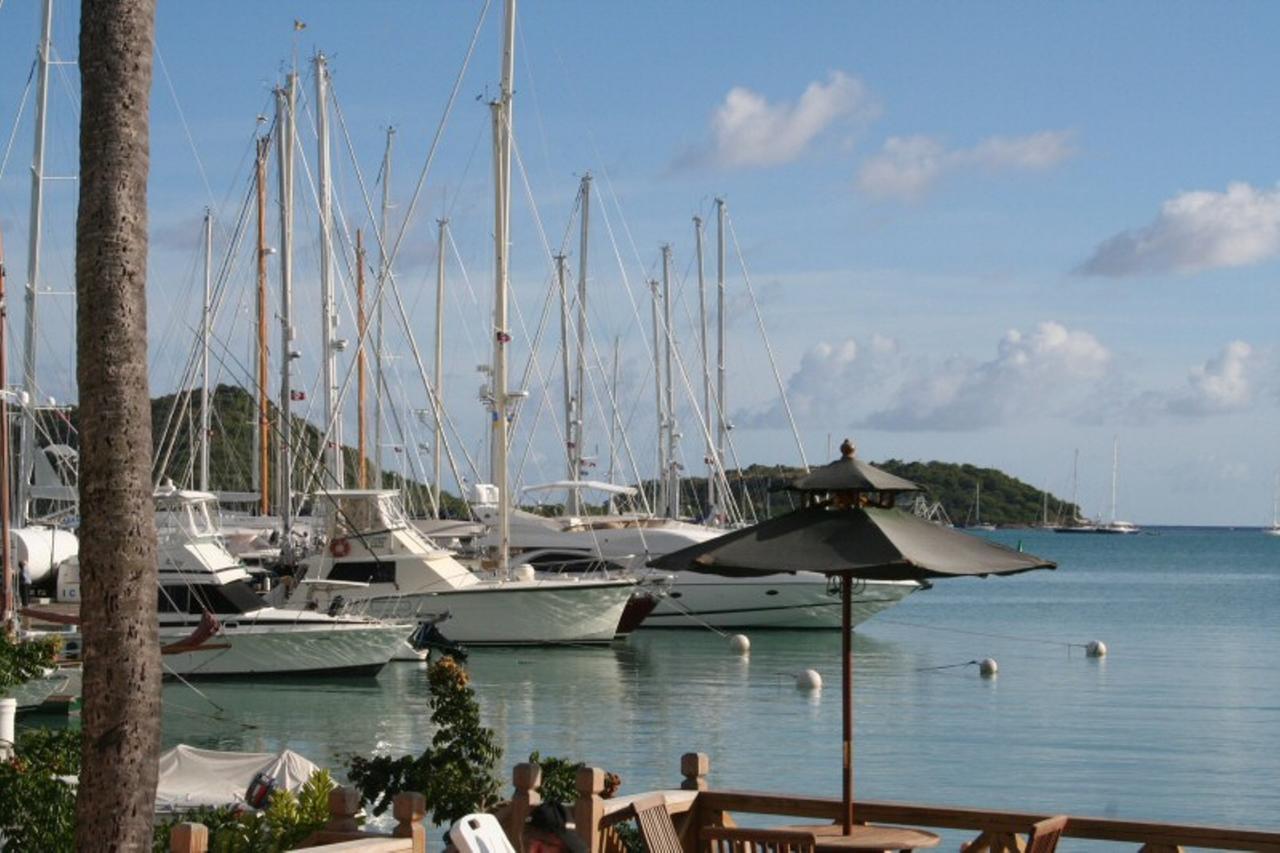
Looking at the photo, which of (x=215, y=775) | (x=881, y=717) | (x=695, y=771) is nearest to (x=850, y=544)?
(x=695, y=771)

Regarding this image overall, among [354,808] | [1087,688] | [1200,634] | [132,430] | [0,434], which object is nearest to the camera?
[132,430]

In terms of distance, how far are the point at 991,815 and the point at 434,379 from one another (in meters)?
46.9

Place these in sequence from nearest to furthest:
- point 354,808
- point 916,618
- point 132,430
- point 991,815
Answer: point 132,430, point 354,808, point 991,815, point 916,618

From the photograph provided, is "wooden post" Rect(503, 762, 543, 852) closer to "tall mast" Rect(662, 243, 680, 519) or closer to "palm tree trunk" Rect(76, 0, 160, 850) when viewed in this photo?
"palm tree trunk" Rect(76, 0, 160, 850)

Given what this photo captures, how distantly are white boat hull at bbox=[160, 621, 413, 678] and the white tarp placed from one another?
56.5ft

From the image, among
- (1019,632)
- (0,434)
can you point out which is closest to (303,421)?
(0,434)

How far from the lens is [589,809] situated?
8.63 metres

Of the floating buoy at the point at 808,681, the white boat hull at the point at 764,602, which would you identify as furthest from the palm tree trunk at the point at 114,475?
the white boat hull at the point at 764,602

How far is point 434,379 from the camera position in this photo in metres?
54.9

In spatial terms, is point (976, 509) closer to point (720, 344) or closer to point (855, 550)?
point (720, 344)

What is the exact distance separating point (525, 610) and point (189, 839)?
3682 cm

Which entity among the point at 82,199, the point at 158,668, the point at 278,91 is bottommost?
the point at 158,668

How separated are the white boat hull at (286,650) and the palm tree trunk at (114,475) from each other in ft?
90.6

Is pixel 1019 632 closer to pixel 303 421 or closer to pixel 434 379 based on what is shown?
pixel 434 379
